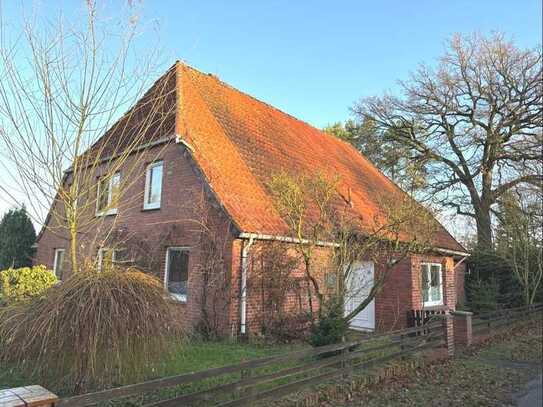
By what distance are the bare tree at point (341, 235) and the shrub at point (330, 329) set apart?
23cm

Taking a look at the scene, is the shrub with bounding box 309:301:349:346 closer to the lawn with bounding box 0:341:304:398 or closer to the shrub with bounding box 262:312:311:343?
the lawn with bounding box 0:341:304:398

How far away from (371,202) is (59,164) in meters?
12.3

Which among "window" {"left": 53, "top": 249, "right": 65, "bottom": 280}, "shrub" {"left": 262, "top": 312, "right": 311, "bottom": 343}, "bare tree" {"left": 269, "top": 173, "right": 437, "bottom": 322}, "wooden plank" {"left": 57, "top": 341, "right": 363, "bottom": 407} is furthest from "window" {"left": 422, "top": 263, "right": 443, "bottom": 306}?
"window" {"left": 53, "top": 249, "right": 65, "bottom": 280}

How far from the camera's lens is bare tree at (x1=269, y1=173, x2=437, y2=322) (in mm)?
8156

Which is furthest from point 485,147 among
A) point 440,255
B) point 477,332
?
point 477,332

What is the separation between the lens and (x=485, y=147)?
2433cm

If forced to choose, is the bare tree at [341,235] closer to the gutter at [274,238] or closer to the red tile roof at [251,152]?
the gutter at [274,238]

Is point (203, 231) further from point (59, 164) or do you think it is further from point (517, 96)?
point (517, 96)

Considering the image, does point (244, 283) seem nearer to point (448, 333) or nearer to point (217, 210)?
point (217, 210)

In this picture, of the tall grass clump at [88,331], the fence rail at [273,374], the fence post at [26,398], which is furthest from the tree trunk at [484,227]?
the fence post at [26,398]

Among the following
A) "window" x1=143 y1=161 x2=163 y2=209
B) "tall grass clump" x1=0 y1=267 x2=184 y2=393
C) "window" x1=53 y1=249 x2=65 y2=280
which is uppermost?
"window" x1=143 y1=161 x2=163 y2=209

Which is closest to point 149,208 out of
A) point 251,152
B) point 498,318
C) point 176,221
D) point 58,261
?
point 176,221

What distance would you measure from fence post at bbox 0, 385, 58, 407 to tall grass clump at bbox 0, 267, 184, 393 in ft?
3.13

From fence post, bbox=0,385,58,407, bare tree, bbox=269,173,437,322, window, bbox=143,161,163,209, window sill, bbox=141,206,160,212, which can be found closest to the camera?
fence post, bbox=0,385,58,407
